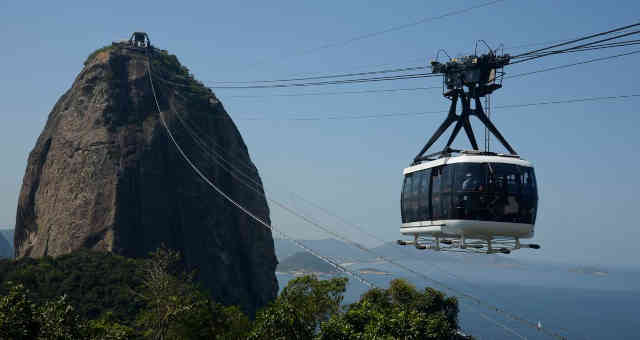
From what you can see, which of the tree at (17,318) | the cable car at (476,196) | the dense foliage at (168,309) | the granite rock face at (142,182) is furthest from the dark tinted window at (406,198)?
the granite rock face at (142,182)

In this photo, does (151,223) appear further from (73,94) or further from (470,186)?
(470,186)

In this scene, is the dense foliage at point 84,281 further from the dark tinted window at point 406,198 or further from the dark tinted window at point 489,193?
the dark tinted window at point 489,193

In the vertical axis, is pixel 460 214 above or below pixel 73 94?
below

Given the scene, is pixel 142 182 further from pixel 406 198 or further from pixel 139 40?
pixel 406 198

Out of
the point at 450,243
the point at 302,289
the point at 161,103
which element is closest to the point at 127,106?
the point at 161,103

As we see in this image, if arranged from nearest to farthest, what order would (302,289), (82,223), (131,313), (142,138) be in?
(302,289) → (131,313) → (82,223) → (142,138)

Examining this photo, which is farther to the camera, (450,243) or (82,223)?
(82,223)
